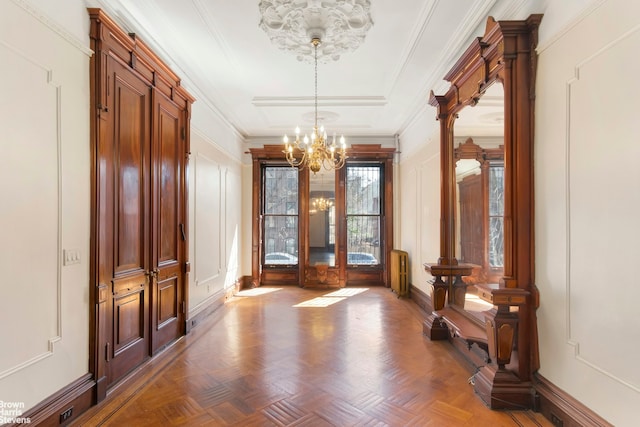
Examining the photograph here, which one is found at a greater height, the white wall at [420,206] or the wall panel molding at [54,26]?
the wall panel molding at [54,26]

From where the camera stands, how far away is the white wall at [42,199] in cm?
196

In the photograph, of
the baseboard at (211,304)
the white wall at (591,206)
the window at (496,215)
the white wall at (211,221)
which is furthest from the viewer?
the white wall at (211,221)

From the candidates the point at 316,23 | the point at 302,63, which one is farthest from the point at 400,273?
the point at 316,23

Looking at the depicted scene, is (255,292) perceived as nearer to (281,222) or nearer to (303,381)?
(281,222)

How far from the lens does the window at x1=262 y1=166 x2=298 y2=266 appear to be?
25.1 ft

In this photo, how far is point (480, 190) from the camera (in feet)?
11.0

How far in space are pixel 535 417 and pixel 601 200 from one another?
169cm

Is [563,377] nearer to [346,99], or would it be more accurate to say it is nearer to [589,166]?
[589,166]

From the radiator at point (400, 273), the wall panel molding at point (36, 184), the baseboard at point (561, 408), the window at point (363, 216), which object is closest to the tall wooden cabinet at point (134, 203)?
the wall panel molding at point (36, 184)

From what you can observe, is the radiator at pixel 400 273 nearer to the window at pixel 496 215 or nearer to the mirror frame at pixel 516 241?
the window at pixel 496 215

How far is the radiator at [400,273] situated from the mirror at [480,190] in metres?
2.46

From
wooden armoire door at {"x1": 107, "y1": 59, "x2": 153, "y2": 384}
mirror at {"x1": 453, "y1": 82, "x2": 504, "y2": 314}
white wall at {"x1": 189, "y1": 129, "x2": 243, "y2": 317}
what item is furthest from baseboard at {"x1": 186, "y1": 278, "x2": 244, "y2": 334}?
mirror at {"x1": 453, "y1": 82, "x2": 504, "y2": 314}

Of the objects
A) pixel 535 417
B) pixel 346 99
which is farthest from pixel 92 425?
pixel 346 99

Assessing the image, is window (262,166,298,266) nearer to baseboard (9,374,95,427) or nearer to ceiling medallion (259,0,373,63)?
ceiling medallion (259,0,373,63)
